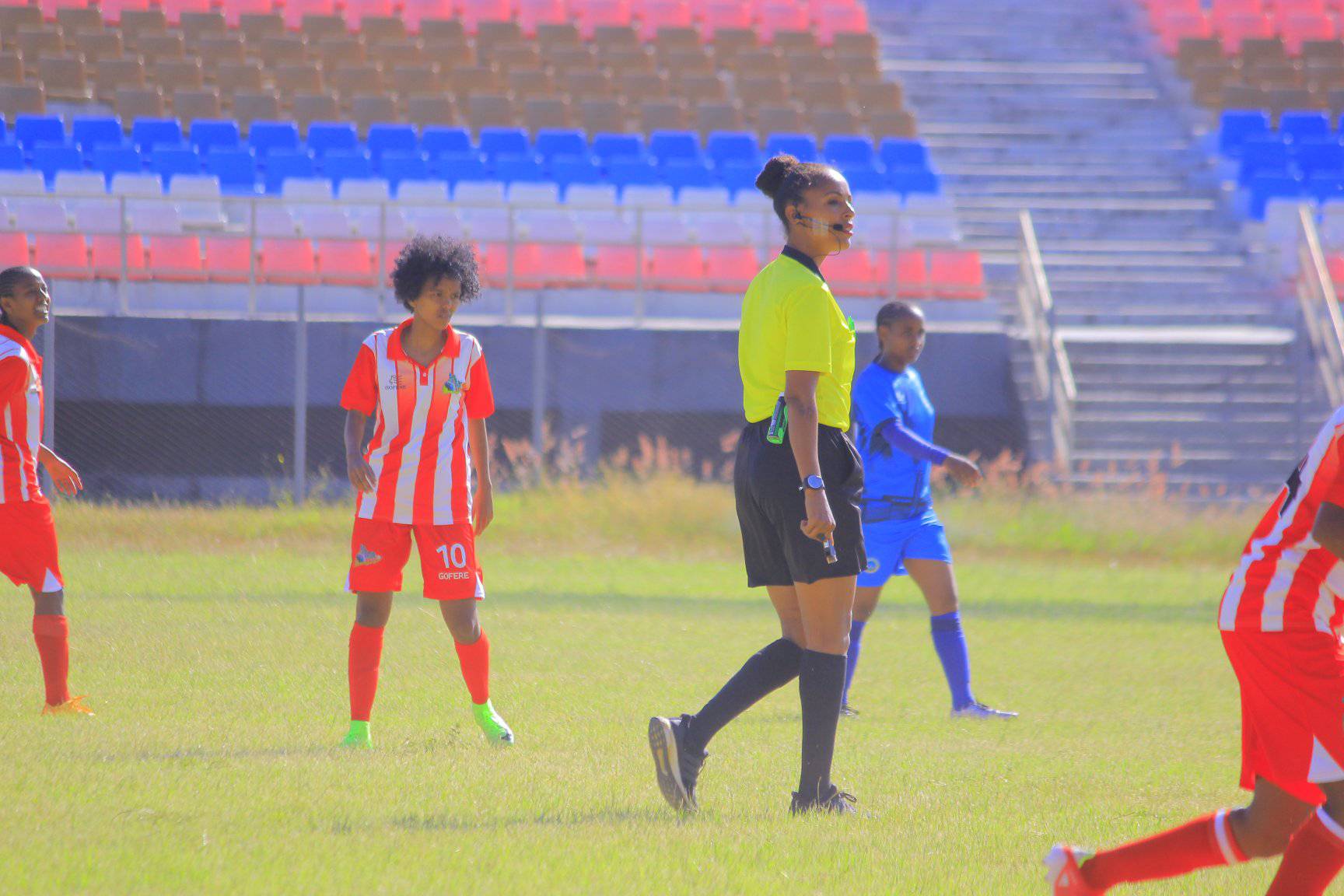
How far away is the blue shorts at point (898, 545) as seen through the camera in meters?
7.44

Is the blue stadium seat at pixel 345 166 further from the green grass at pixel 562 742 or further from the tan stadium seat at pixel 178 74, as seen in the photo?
the green grass at pixel 562 742

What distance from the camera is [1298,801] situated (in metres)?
3.44

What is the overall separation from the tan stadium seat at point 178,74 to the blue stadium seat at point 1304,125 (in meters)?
17.2

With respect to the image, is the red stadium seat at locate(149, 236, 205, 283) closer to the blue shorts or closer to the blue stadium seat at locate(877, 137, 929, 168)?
the blue stadium seat at locate(877, 137, 929, 168)

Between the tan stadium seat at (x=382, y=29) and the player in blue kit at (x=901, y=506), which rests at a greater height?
the tan stadium seat at (x=382, y=29)

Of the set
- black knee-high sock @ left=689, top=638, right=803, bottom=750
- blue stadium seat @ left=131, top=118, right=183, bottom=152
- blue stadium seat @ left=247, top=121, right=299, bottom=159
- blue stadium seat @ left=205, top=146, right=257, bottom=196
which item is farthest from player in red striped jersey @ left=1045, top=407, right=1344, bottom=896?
blue stadium seat @ left=131, top=118, right=183, bottom=152

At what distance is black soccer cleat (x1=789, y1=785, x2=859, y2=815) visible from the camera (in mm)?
4770

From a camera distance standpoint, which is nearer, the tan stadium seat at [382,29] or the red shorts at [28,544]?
the red shorts at [28,544]

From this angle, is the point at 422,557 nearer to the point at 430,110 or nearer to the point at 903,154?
the point at 903,154

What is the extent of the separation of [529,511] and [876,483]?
8241mm

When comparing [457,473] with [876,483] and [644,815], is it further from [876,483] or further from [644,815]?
[876,483]

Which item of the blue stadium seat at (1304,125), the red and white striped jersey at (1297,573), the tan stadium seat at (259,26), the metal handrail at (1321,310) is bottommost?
the red and white striped jersey at (1297,573)

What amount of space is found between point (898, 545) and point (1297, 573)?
4021 mm

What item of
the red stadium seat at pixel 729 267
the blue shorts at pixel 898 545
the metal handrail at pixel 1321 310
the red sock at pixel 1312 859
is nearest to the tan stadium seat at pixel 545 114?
the red stadium seat at pixel 729 267
